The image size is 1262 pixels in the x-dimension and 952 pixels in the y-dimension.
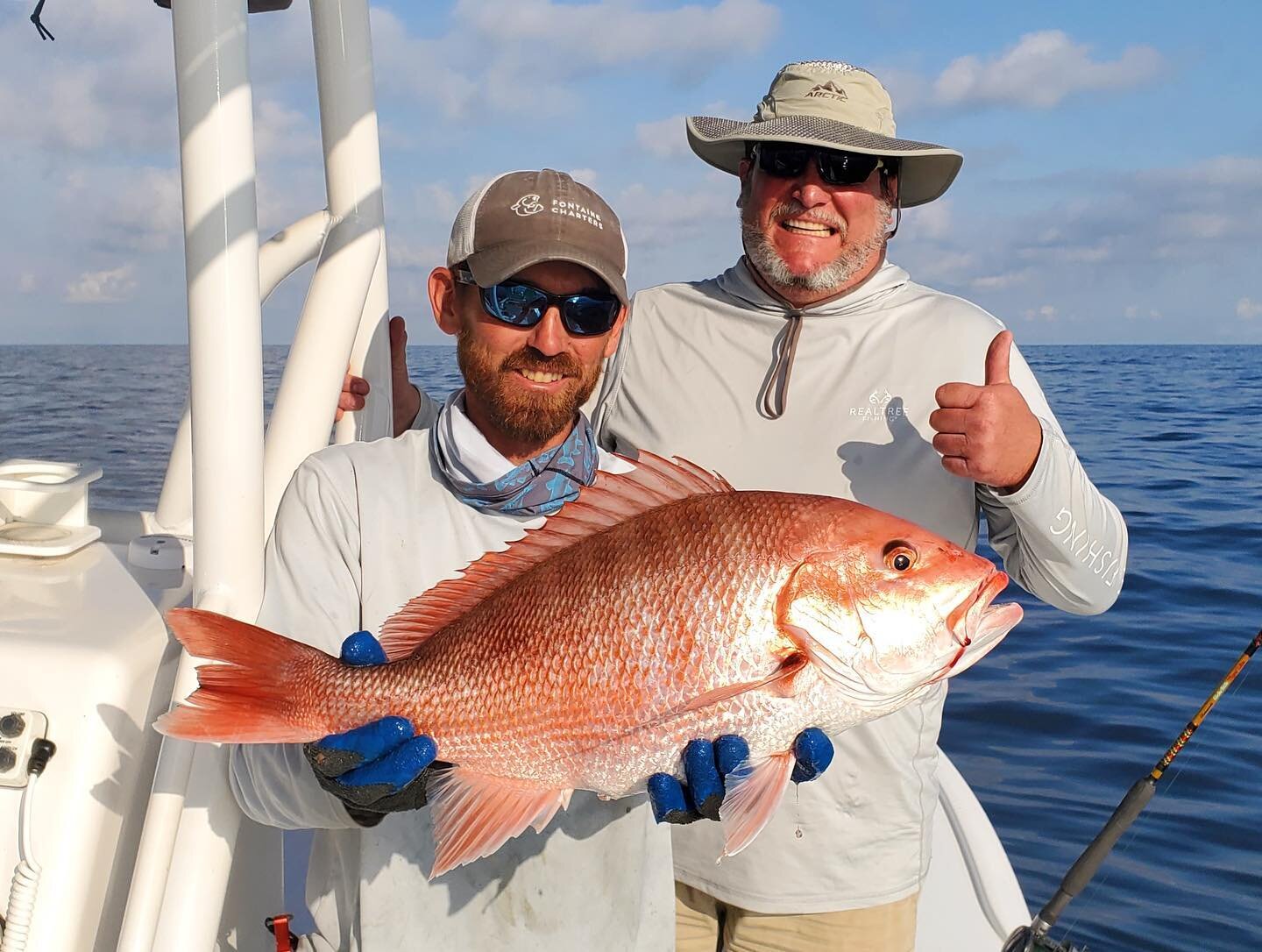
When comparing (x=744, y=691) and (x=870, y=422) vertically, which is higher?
(x=870, y=422)

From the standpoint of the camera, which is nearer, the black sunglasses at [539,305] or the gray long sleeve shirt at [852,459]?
the black sunglasses at [539,305]

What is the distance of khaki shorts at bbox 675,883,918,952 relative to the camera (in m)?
2.77

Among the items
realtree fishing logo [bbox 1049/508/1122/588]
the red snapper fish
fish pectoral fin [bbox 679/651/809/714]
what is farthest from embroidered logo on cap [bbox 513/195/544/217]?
realtree fishing logo [bbox 1049/508/1122/588]

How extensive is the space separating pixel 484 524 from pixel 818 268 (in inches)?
Answer: 49.8

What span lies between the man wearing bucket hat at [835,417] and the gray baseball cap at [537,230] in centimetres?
79

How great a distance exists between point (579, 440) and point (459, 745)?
679mm

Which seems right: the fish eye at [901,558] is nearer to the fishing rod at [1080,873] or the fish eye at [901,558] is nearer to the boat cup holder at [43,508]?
the fishing rod at [1080,873]

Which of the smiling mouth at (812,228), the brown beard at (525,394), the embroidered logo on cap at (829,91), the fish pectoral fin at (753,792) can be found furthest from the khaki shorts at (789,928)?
the embroidered logo on cap at (829,91)

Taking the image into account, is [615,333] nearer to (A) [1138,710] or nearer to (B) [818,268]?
(B) [818,268]

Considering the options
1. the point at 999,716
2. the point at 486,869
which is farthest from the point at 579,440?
the point at 999,716

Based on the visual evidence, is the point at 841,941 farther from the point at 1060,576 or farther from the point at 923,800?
the point at 1060,576

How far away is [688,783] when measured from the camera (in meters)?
1.83

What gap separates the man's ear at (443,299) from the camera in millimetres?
2291

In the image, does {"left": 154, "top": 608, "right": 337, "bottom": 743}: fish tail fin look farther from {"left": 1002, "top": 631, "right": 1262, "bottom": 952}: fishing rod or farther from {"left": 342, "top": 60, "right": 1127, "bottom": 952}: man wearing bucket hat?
{"left": 1002, "top": 631, "right": 1262, "bottom": 952}: fishing rod
